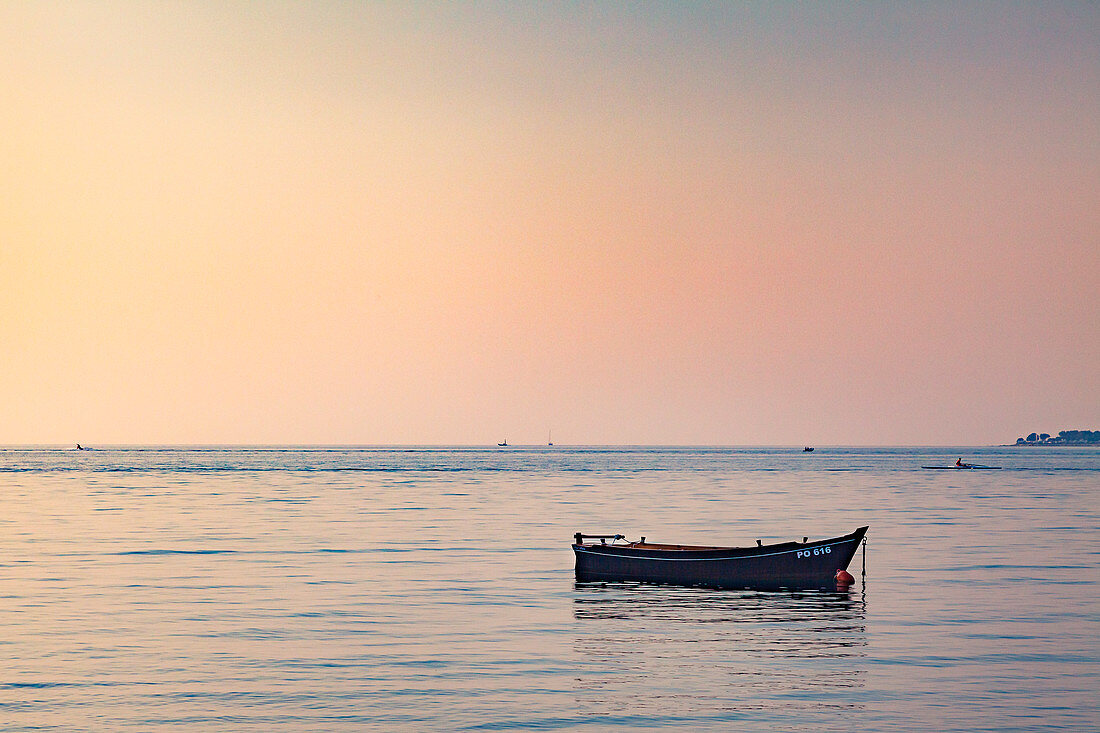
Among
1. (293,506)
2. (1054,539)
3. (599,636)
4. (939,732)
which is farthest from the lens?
(293,506)

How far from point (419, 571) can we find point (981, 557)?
25366mm

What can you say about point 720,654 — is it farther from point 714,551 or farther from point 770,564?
point 770,564

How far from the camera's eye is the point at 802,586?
4184 cm

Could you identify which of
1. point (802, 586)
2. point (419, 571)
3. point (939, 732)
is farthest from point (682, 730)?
point (419, 571)

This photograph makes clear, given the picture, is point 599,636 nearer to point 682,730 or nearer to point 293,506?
point 682,730

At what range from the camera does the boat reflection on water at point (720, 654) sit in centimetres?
2319

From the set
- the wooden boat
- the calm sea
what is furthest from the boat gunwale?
the calm sea

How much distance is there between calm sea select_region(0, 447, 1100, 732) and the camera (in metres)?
22.8

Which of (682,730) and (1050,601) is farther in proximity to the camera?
(1050,601)

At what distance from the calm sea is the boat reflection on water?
0.10 metres

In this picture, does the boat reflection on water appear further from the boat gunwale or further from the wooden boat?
the boat gunwale

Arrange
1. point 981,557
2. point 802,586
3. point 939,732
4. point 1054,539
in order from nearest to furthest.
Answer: point 939,732
point 802,586
point 981,557
point 1054,539

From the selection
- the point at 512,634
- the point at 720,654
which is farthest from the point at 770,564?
the point at 720,654

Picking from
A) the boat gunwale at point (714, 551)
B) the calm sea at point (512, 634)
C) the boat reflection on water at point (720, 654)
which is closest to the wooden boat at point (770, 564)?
the boat gunwale at point (714, 551)
